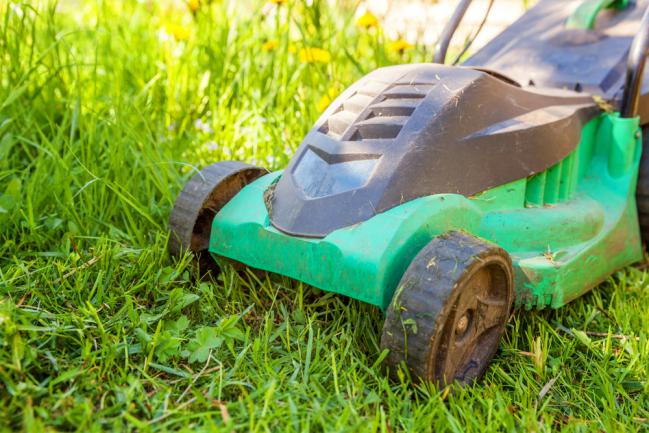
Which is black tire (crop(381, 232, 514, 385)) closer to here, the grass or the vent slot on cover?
the grass

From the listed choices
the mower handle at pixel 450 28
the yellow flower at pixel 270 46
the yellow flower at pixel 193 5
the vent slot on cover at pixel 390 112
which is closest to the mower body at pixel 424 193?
the vent slot on cover at pixel 390 112

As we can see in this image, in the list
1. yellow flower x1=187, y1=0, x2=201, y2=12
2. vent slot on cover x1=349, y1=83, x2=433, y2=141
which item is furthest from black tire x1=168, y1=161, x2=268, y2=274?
yellow flower x1=187, y1=0, x2=201, y2=12

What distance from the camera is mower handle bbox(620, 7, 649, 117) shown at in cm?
173

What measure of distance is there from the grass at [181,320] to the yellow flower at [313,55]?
89 millimetres

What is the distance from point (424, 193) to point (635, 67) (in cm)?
71

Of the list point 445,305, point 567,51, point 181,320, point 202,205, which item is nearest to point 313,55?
point 567,51

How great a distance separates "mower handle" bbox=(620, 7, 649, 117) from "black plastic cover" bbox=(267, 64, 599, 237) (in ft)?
0.86

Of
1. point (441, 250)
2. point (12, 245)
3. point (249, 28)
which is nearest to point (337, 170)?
point (441, 250)

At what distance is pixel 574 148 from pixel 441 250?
24.8 inches

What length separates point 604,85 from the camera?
191 cm

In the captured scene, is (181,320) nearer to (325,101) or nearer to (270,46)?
(325,101)

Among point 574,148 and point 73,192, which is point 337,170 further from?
point 73,192

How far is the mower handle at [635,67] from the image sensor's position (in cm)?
173

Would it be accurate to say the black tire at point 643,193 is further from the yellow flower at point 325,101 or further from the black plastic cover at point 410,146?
the yellow flower at point 325,101
